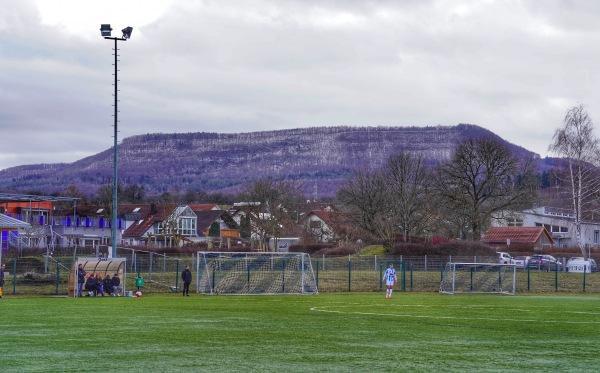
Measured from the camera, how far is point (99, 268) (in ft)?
159

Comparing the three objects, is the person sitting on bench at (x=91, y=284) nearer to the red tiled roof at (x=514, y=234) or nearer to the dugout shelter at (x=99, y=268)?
the dugout shelter at (x=99, y=268)

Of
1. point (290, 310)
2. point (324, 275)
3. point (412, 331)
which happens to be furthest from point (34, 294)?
point (412, 331)

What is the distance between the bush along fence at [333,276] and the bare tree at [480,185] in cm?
2272

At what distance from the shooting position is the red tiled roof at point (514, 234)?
321ft

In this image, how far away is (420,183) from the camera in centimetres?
8988

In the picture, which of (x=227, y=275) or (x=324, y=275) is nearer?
(x=227, y=275)

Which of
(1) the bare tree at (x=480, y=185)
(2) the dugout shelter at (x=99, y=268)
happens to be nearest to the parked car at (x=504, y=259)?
(1) the bare tree at (x=480, y=185)

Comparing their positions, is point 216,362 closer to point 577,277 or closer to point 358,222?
point 577,277

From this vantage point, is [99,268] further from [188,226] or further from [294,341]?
[188,226]

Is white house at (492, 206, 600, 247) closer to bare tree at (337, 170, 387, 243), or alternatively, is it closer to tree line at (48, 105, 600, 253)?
tree line at (48, 105, 600, 253)

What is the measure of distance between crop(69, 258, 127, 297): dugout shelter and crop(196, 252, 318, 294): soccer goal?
4634 millimetres

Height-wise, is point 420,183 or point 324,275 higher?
point 420,183

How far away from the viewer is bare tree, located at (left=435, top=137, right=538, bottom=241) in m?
85.8

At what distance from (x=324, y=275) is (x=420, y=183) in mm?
35209
